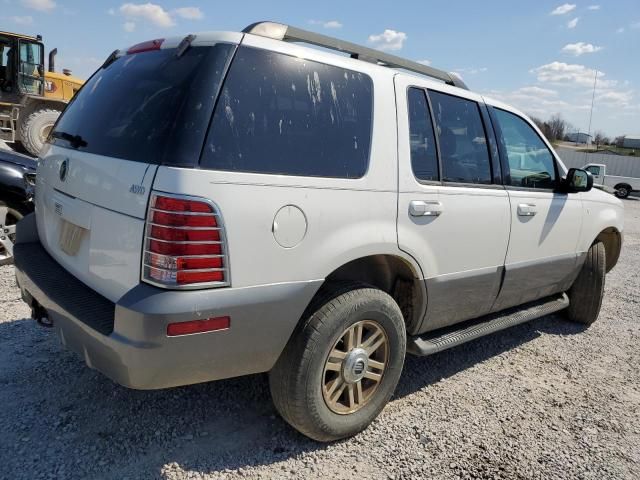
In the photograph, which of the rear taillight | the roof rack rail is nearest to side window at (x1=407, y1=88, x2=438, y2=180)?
the roof rack rail

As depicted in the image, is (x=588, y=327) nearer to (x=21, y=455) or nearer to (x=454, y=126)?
(x=454, y=126)

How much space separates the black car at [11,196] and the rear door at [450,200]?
4.03 meters

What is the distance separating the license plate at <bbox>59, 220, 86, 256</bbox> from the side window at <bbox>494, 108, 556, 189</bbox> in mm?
2843

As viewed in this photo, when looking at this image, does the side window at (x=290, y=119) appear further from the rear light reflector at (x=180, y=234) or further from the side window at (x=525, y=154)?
the side window at (x=525, y=154)

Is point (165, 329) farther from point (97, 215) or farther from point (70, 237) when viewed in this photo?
point (70, 237)

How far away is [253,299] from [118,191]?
75cm

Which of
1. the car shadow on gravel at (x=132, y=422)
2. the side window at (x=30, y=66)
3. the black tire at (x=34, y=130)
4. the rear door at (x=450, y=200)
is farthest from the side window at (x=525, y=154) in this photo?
the side window at (x=30, y=66)

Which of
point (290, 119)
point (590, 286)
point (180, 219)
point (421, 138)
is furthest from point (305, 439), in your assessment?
point (590, 286)

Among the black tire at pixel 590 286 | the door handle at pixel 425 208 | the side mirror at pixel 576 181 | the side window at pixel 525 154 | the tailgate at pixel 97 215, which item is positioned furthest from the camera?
the black tire at pixel 590 286

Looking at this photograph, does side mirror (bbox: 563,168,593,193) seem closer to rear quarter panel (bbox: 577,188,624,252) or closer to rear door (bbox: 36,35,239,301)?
rear quarter panel (bbox: 577,188,624,252)

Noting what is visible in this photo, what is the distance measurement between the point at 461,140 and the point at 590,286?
7.87 feet

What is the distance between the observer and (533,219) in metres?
3.76

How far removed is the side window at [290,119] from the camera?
2.17 m

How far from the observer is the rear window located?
2.10 meters
